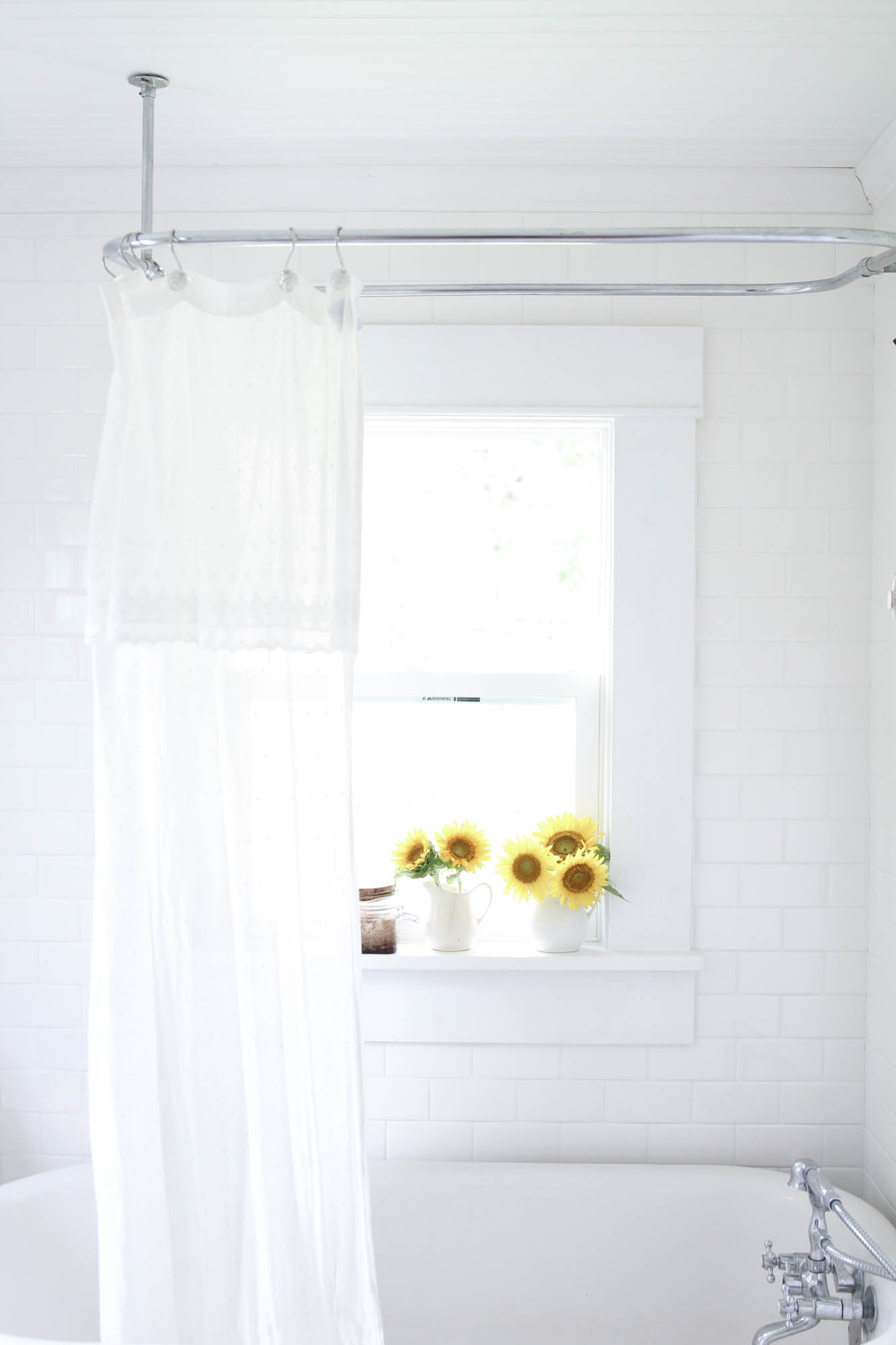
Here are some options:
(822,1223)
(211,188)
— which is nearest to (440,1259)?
(822,1223)

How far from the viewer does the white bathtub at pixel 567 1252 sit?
2023 millimetres

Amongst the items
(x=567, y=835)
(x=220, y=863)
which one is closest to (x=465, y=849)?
(x=567, y=835)

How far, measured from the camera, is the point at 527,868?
2127 mm

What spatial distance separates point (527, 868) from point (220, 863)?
0.87 m

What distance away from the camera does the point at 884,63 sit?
173 cm

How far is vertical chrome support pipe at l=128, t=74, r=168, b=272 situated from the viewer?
168cm

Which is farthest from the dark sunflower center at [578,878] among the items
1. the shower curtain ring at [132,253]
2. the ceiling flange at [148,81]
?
the ceiling flange at [148,81]

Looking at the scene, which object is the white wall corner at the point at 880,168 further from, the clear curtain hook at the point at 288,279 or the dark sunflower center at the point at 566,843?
the dark sunflower center at the point at 566,843

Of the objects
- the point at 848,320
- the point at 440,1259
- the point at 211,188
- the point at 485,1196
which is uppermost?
the point at 211,188

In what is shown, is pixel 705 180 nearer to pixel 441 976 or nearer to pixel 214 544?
pixel 214 544

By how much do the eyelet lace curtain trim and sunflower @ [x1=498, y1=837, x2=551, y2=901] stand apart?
2.86ft

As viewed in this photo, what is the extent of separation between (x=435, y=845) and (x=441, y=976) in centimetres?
28

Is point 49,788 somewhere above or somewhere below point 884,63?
below

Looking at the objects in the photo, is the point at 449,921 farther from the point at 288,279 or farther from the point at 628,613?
the point at 288,279
